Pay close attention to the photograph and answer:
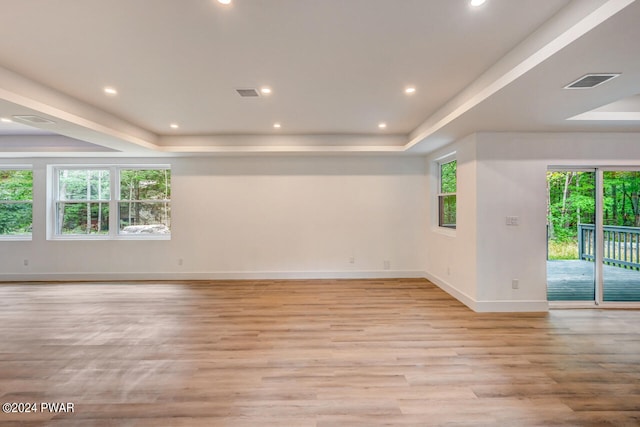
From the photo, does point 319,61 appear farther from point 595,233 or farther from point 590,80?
point 595,233

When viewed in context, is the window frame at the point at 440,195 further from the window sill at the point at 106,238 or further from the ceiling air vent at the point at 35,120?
the ceiling air vent at the point at 35,120

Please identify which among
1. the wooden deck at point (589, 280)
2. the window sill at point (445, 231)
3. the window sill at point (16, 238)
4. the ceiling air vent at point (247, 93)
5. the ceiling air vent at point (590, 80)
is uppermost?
the ceiling air vent at point (247, 93)

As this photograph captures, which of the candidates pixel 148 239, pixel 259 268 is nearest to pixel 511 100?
pixel 259 268

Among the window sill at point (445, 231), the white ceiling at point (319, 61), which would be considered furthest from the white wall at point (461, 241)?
the white ceiling at point (319, 61)

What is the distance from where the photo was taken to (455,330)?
3.34 m

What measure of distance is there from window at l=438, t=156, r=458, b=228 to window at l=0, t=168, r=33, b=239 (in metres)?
8.13

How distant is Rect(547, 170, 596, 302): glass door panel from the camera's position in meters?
4.09

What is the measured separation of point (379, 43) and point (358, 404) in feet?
9.05

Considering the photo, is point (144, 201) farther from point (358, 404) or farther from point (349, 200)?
point (358, 404)

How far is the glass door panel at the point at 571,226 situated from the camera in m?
4.09

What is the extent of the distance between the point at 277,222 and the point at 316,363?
3.47 m

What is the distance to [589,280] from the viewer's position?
4.15m

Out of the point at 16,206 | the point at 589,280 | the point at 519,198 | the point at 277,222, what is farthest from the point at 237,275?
the point at 589,280

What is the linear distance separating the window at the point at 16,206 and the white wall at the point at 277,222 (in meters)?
0.28
